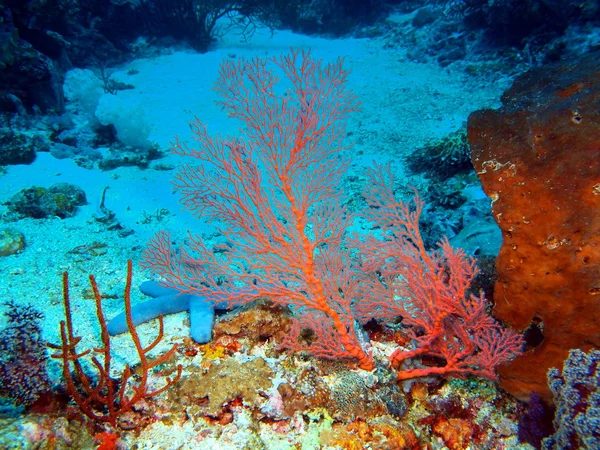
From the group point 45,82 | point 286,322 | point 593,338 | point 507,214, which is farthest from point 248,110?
point 45,82

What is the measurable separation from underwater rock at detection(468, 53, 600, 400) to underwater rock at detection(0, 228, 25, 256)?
662 centimetres

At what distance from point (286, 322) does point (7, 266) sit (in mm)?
4447

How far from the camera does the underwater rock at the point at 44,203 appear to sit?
6559 mm

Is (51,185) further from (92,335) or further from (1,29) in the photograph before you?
(92,335)

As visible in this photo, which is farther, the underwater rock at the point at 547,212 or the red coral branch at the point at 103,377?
the underwater rock at the point at 547,212

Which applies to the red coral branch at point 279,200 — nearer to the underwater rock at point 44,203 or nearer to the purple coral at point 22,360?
the purple coral at point 22,360

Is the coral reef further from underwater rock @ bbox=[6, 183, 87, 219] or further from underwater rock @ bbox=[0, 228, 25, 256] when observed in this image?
underwater rock @ bbox=[6, 183, 87, 219]

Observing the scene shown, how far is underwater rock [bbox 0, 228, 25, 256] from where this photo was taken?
5.28 m

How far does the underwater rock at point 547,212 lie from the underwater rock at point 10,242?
6.62 m

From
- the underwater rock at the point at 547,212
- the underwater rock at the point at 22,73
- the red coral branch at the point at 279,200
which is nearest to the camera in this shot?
the underwater rock at the point at 547,212

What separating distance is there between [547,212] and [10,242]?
710 centimetres

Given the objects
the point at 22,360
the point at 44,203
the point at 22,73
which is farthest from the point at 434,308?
the point at 22,73

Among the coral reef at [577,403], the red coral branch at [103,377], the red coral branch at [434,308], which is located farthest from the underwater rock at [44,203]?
the coral reef at [577,403]

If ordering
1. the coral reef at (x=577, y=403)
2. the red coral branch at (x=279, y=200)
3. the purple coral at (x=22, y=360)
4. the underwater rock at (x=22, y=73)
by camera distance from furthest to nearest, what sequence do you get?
the underwater rock at (x=22, y=73), the red coral branch at (x=279, y=200), the purple coral at (x=22, y=360), the coral reef at (x=577, y=403)
